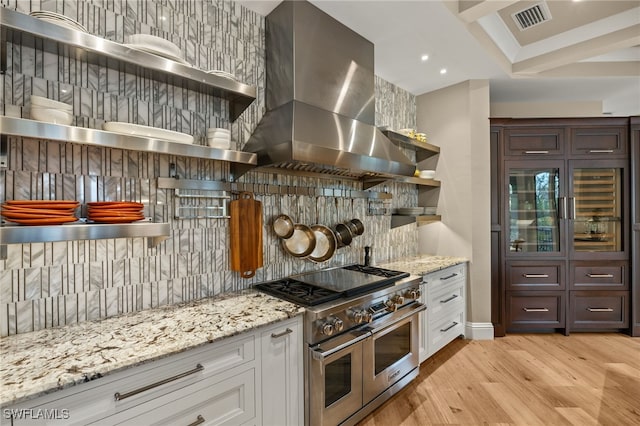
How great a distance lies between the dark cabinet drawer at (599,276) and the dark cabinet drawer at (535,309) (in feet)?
0.79

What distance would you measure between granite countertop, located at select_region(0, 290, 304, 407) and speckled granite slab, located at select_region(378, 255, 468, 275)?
1.39 m

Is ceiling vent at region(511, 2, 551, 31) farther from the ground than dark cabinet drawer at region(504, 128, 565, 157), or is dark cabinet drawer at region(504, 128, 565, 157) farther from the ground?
ceiling vent at region(511, 2, 551, 31)

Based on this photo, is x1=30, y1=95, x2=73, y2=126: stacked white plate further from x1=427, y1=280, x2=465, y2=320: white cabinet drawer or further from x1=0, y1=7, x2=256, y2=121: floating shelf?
x1=427, y1=280, x2=465, y2=320: white cabinet drawer

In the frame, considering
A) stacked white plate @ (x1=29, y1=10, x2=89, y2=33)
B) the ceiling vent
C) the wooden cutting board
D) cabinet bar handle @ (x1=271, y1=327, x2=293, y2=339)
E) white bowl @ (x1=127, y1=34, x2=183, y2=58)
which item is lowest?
cabinet bar handle @ (x1=271, y1=327, x2=293, y2=339)

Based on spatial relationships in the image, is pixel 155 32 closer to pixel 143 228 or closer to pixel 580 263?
pixel 143 228

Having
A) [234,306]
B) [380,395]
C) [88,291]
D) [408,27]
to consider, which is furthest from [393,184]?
[88,291]

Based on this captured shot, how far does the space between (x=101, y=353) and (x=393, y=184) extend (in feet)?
9.14

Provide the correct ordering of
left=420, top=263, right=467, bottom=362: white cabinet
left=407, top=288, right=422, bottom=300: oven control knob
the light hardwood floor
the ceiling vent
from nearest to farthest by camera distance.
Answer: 1. the light hardwood floor
2. left=407, top=288, right=422, bottom=300: oven control knob
3. the ceiling vent
4. left=420, top=263, right=467, bottom=362: white cabinet

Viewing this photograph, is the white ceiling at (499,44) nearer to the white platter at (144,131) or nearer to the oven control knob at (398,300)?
the white platter at (144,131)

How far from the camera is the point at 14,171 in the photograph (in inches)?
48.6

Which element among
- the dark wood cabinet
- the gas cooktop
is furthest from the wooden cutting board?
the dark wood cabinet

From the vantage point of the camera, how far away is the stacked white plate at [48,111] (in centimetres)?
114

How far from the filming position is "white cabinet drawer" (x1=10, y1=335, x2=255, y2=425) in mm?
940

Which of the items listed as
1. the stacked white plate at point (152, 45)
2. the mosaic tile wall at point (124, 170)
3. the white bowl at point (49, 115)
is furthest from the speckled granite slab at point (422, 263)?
the white bowl at point (49, 115)
